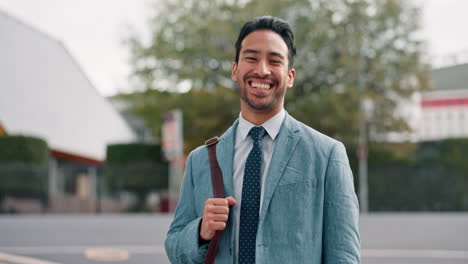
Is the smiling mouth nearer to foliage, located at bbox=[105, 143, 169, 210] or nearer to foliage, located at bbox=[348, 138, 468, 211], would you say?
foliage, located at bbox=[105, 143, 169, 210]

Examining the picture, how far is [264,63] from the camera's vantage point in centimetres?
260

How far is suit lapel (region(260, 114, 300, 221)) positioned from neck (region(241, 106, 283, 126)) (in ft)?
0.19

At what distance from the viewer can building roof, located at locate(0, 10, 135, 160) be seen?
3338cm

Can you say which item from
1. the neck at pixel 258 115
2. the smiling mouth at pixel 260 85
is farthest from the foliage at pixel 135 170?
the smiling mouth at pixel 260 85

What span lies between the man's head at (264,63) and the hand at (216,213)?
402 millimetres

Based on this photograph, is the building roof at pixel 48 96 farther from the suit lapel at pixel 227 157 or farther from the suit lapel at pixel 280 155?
the suit lapel at pixel 280 155

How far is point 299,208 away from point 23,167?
28.1 metres

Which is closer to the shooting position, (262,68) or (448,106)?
(262,68)

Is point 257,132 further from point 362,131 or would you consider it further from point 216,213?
point 362,131

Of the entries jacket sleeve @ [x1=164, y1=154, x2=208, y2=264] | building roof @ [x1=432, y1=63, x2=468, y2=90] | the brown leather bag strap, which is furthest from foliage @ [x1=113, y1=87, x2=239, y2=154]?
building roof @ [x1=432, y1=63, x2=468, y2=90]

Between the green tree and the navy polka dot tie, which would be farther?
the green tree

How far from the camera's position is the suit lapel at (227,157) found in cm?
260

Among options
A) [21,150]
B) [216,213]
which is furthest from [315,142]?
[21,150]

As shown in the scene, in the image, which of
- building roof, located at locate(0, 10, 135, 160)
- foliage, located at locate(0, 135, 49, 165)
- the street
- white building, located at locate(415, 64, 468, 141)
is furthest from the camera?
white building, located at locate(415, 64, 468, 141)
